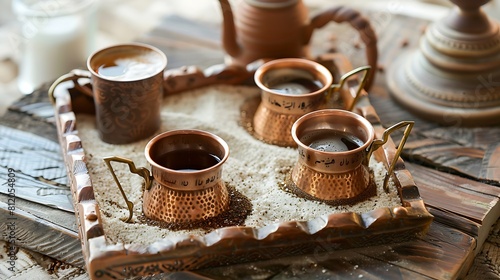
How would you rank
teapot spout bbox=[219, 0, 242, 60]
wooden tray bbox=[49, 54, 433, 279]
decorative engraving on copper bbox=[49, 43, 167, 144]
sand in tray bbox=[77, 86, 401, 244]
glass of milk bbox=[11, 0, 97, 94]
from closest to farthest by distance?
wooden tray bbox=[49, 54, 433, 279], sand in tray bbox=[77, 86, 401, 244], decorative engraving on copper bbox=[49, 43, 167, 144], teapot spout bbox=[219, 0, 242, 60], glass of milk bbox=[11, 0, 97, 94]

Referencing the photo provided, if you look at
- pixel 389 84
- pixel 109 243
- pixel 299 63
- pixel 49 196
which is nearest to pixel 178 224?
pixel 109 243

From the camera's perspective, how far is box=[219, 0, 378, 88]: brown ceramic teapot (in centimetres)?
123

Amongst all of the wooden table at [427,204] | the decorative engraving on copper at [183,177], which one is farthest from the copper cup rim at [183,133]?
the wooden table at [427,204]

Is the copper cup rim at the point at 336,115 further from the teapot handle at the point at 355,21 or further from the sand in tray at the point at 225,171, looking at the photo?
the teapot handle at the point at 355,21

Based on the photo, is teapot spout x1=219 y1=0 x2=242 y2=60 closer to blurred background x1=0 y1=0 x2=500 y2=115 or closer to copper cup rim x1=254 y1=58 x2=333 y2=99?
copper cup rim x1=254 y1=58 x2=333 y2=99

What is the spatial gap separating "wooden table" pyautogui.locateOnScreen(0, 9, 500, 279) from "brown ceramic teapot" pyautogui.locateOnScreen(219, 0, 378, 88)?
123 mm

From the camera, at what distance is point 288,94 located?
1.05m

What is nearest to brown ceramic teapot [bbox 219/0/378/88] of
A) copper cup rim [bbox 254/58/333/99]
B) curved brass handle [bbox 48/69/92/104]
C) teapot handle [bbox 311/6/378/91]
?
teapot handle [bbox 311/6/378/91]

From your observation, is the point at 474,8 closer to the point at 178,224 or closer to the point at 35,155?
the point at 178,224

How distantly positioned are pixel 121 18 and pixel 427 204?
1183 millimetres

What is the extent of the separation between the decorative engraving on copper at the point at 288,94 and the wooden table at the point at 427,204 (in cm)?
16

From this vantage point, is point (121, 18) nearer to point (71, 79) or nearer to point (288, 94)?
point (71, 79)

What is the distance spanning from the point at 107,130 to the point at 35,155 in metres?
0.12

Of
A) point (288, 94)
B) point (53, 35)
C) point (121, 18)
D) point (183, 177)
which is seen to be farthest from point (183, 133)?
point (121, 18)
